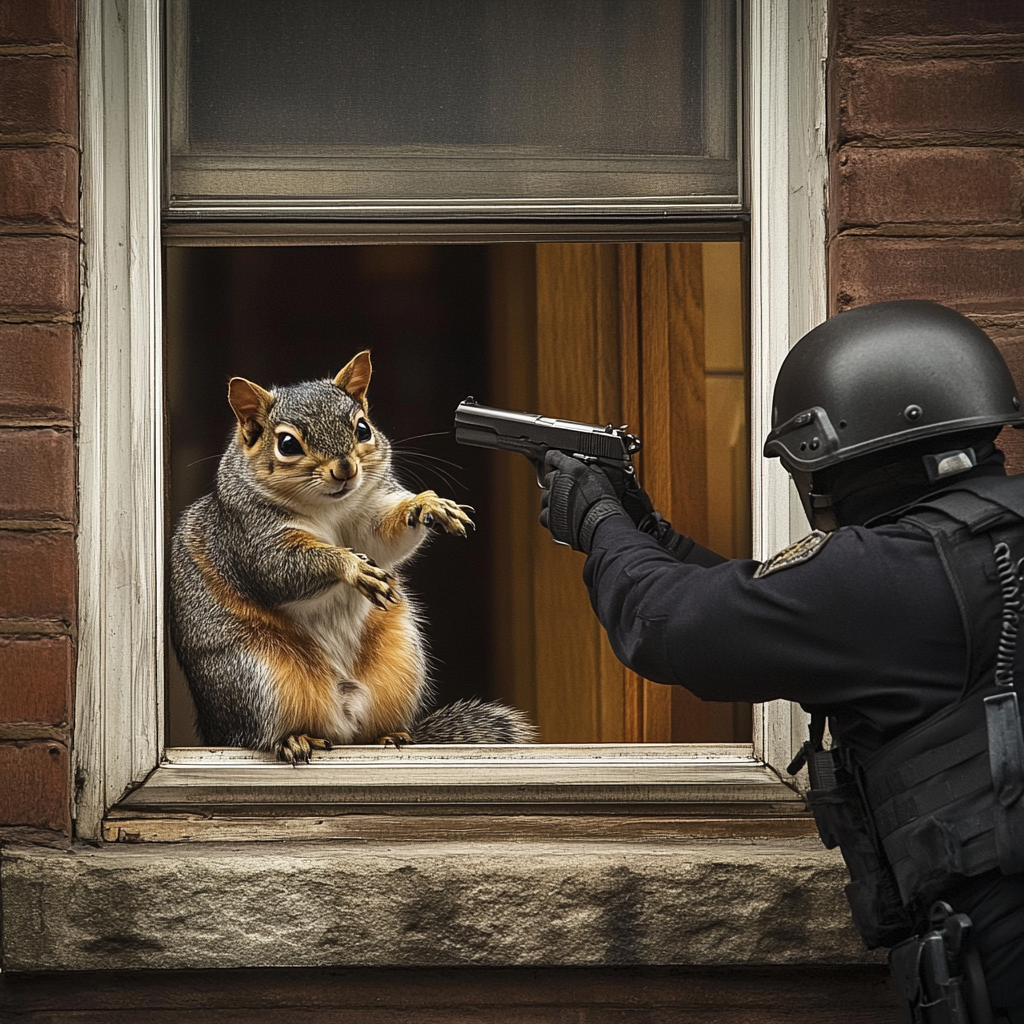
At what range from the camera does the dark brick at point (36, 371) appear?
7.50 ft

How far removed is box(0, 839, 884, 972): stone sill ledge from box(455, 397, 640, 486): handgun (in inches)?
31.7

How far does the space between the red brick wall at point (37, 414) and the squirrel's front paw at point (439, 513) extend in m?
→ 0.72

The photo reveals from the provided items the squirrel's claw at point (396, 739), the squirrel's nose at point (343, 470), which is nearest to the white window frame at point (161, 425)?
the squirrel's claw at point (396, 739)

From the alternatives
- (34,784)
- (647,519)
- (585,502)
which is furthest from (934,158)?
(34,784)

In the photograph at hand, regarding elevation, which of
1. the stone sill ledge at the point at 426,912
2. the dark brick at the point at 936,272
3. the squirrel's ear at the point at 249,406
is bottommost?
the stone sill ledge at the point at 426,912

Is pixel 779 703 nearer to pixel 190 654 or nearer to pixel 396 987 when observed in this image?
pixel 396 987

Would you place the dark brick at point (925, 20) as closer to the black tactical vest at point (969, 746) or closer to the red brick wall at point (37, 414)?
the black tactical vest at point (969, 746)

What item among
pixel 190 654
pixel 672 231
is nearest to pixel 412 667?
pixel 190 654

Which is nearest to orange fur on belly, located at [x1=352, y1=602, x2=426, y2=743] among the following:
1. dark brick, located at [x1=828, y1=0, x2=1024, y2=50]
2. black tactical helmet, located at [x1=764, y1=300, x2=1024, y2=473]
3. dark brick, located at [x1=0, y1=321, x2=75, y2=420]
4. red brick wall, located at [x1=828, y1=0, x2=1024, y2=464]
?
dark brick, located at [x1=0, y1=321, x2=75, y2=420]

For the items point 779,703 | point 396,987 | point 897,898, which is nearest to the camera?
point 897,898

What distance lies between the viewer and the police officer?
1541 mm

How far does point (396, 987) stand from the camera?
7.41 feet

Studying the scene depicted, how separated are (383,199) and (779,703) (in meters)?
1.42

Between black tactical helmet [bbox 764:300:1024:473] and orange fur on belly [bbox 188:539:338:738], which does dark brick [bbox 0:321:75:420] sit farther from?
black tactical helmet [bbox 764:300:1024:473]
